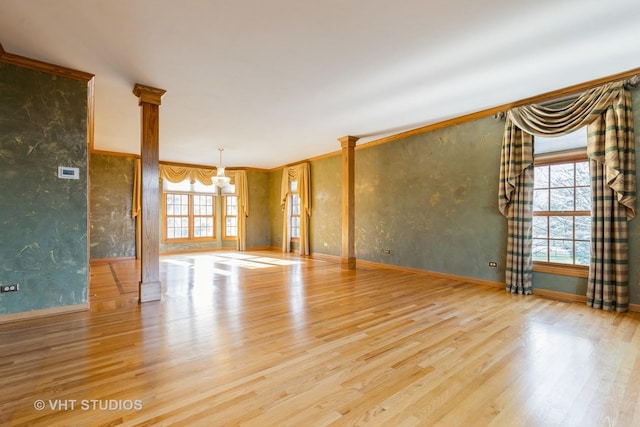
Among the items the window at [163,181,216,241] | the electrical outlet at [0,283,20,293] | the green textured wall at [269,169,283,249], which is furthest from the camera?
the green textured wall at [269,169,283,249]

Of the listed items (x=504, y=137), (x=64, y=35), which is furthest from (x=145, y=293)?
(x=504, y=137)

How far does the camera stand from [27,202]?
10.5ft

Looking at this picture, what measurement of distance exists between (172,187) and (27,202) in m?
6.13

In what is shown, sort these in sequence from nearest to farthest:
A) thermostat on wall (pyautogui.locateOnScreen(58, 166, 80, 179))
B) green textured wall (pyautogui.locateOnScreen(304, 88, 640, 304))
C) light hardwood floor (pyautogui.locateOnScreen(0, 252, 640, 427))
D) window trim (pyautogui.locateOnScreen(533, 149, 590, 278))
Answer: light hardwood floor (pyautogui.locateOnScreen(0, 252, 640, 427)), thermostat on wall (pyautogui.locateOnScreen(58, 166, 80, 179)), window trim (pyautogui.locateOnScreen(533, 149, 590, 278)), green textured wall (pyautogui.locateOnScreen(304, 88, 640, 304))

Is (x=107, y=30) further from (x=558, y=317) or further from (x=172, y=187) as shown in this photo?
(x=172, y=187)

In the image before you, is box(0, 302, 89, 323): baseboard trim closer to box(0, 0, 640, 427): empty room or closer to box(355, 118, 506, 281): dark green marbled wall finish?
box(0, 0, 640, 427): empty room

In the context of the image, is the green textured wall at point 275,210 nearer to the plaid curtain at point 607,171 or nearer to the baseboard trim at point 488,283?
the baseboard trim at point 488,283

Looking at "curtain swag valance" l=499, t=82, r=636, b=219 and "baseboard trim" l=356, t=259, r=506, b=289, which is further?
"baseboard trim" l=356, t=259, r=506, b=289

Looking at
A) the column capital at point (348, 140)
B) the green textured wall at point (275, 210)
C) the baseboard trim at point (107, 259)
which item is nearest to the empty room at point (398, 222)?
the column capital at point (348, 140)

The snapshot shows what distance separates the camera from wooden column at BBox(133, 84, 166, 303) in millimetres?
3809

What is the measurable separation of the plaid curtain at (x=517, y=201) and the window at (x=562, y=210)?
11.4 inches

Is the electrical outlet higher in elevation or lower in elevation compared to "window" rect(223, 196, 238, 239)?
lower

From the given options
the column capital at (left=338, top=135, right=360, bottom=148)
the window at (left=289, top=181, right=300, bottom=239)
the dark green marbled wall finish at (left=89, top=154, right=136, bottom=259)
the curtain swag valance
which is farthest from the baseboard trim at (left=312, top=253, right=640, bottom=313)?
the dark green marbled wall finish at (left=89, top=154, right=136, bottom=259)

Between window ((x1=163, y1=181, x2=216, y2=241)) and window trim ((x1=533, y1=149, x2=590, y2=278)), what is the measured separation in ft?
28.7
